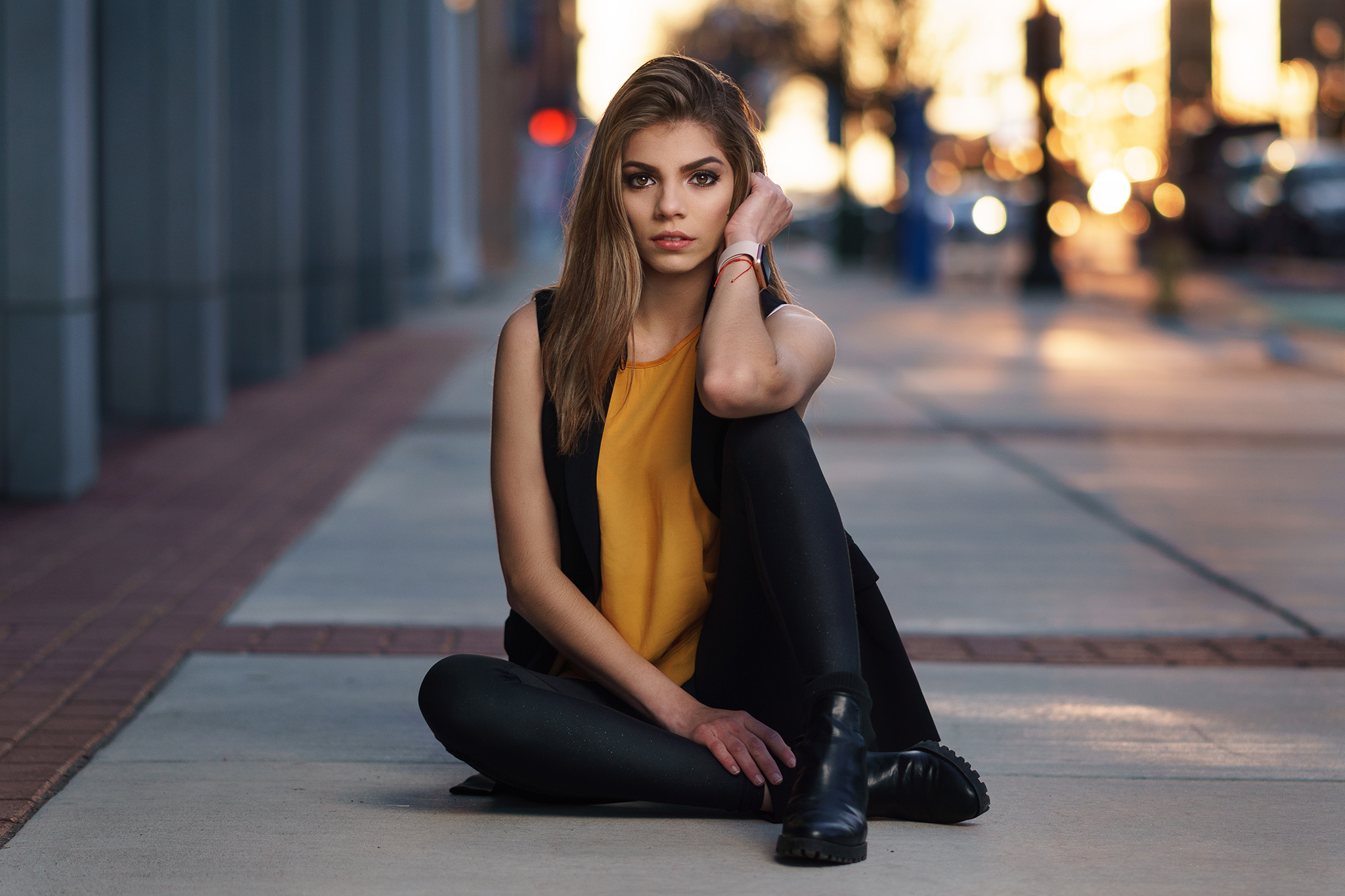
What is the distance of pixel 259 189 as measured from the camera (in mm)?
11836

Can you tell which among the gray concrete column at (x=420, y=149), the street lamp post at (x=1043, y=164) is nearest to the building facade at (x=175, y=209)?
the gray concrete column at (x=420, y=149)

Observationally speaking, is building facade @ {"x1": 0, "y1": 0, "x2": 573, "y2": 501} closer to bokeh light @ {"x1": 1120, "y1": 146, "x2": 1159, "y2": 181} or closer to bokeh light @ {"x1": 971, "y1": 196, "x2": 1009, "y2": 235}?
bokeh light @ {"x1": 971, "y1": 196, "x2": 1009, "y2": 235}

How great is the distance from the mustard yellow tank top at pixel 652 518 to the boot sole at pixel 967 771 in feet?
1.56

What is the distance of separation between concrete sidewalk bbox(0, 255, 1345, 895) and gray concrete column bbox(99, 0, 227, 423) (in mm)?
1745

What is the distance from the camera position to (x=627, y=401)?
3.07 metres

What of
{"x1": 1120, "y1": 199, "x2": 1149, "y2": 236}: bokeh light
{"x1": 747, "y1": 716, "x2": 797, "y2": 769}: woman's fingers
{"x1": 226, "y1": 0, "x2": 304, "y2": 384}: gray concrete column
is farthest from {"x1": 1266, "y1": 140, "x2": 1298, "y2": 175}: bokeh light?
{"x1": 747, "y1": 716, "x2": 797, "y2": 769}: woman's fingers

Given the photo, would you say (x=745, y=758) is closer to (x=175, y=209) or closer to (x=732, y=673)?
(x=732, y=673)

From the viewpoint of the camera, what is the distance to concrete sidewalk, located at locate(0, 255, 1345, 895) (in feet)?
9.05

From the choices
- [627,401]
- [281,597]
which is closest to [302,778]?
[627,401]

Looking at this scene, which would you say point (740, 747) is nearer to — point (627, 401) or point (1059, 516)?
point (627, 401)

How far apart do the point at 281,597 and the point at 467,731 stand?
7.63ft

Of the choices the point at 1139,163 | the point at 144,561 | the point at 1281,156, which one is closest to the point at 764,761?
the point at 144,561

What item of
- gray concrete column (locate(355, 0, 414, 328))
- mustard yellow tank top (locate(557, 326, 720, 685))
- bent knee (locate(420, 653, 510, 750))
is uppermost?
gray concrete column (locate(355, 0, 414, 328))

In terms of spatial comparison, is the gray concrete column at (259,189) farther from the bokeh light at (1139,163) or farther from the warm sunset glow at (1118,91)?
the bokeh light at (1139,163)
